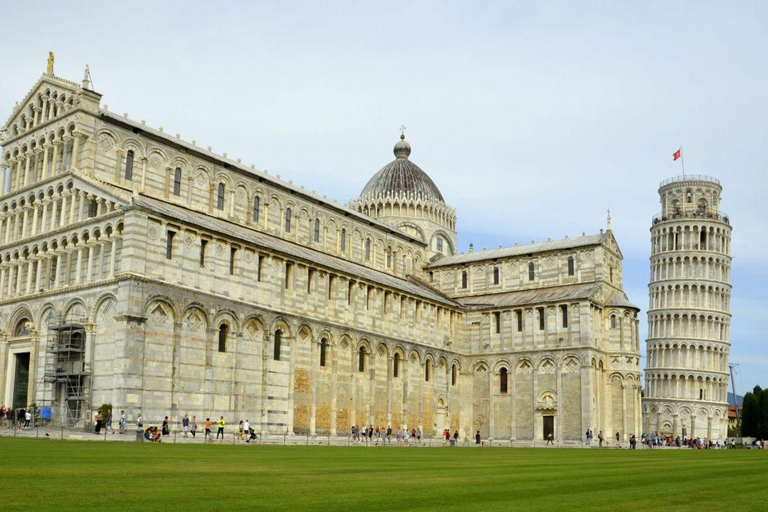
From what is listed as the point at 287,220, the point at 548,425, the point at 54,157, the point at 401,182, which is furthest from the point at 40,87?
the point at 548,425

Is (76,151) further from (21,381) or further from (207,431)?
(207,431)

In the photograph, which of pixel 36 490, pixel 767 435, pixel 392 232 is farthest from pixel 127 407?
pixel 767 435

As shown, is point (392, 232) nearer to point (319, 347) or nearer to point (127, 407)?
point (319, 347)

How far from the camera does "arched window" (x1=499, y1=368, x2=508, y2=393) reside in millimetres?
68500

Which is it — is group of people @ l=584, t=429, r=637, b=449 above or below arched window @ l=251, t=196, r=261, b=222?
below

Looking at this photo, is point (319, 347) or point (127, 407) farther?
point (319, 347)

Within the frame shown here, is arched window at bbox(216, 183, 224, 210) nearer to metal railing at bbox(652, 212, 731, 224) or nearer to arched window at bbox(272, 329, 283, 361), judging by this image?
arched window at bbox(272, 329, 283, 361)

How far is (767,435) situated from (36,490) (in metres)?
110

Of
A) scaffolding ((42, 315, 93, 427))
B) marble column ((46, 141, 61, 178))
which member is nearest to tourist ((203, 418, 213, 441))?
scaffolding ((42, 315, 93, 427))

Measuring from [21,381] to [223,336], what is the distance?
12.4 m

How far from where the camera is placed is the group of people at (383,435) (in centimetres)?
5275

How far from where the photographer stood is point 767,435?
345 feet

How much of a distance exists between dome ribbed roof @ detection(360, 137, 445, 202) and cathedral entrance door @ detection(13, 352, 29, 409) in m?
42.0

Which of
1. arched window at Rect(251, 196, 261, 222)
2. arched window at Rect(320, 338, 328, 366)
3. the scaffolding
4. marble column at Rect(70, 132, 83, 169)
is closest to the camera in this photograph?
the scaffolding
